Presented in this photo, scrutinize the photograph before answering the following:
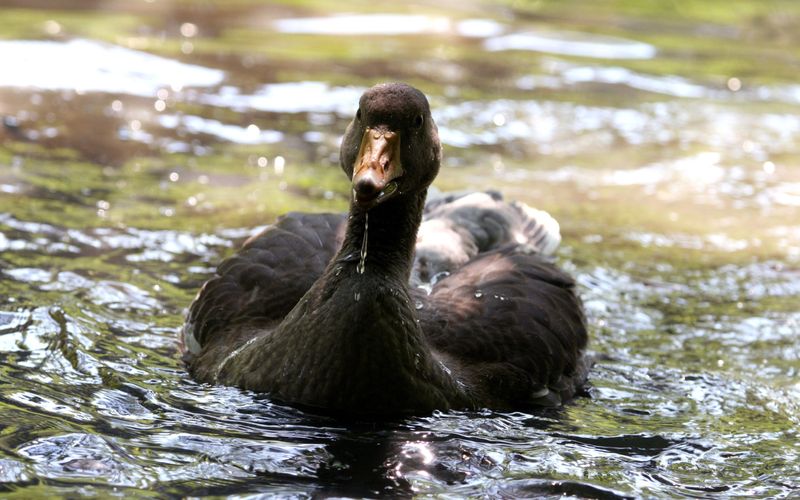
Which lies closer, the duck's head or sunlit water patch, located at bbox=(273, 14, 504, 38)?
the duck's head

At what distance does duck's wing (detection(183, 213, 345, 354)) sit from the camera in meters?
6.63

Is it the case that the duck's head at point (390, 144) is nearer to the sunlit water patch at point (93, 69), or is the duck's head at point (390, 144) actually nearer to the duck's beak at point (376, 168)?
the duck's beak at point (376, 168)

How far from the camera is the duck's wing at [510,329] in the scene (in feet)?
20.9

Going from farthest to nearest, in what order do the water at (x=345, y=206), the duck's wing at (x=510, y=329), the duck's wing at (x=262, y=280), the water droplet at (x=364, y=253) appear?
the duck's wing at (x=262, y=280) → the duck's wing at (x=510, y=329) → the water droplet at (x=364, y=253) → the water at (x=345, y=206)

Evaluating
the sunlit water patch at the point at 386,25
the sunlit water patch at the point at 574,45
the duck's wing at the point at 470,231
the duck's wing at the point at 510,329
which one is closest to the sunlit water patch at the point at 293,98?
the sunlit water patch at the point at 386,25

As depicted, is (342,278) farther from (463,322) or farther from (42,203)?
(42,203)

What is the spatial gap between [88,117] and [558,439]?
726 centimetres

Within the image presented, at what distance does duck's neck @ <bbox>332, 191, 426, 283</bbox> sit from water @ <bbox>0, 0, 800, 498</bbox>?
74cm

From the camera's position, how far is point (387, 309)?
5.76m

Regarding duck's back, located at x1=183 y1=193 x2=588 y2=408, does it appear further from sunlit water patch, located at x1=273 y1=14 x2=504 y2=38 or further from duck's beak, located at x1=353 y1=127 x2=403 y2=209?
sunlit water patch, located at x1=273 y1=14 x2=504 y2=38

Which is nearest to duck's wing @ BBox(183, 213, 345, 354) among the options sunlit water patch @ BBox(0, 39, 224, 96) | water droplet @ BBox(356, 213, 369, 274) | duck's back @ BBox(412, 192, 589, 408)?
duck's back @ BBox(412, 192, 589, 408)

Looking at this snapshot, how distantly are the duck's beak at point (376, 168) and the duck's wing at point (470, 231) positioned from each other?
1649mm

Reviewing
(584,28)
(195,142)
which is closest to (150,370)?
(195,142)

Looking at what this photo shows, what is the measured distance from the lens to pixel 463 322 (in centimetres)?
651
